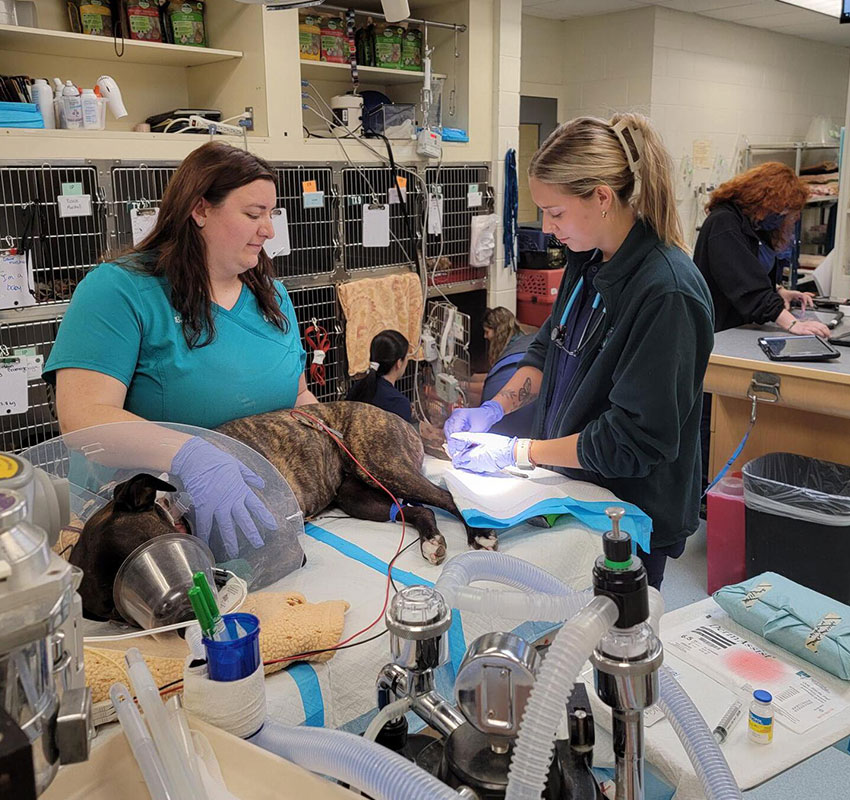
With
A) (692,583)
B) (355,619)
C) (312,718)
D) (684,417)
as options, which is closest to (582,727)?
(312,718)

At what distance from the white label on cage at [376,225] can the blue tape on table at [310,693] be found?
10.1 feet

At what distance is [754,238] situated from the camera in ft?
11.8

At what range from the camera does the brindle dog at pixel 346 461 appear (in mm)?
1770

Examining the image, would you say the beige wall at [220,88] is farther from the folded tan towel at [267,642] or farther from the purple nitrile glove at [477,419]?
the folded tan towel at [267,642]

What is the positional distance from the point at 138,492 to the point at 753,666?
110 cm

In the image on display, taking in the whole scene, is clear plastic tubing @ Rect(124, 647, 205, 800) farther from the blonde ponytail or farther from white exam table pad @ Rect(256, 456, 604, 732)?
the blonde ponytail

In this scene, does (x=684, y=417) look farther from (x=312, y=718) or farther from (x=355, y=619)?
(x=312, y=718)

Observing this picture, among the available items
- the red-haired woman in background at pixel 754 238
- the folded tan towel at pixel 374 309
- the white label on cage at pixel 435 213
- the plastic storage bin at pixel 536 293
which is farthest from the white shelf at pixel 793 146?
the folded tan towel at pixel 374 309

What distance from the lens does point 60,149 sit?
3.00 m

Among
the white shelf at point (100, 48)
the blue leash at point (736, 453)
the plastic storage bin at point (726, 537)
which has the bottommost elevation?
the plastic storage bin at point (726, 537)

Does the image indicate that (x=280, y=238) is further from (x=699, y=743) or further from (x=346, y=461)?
(x=699, y=743)

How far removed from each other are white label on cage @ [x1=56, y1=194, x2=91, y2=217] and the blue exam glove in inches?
74.5

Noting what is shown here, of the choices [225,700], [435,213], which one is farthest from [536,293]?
[225,700]

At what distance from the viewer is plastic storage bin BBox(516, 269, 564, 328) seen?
4930 millimetres
